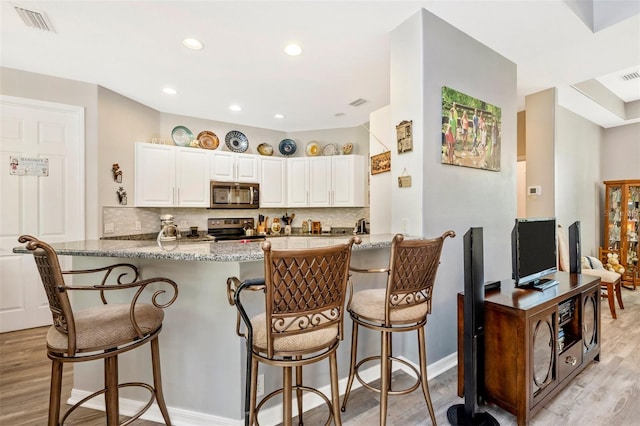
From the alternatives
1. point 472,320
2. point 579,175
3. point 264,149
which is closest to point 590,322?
point 472,320

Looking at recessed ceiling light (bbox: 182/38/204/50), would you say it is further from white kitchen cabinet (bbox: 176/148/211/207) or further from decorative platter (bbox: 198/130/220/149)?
decorative platter (bbox: 198/130/220/149)

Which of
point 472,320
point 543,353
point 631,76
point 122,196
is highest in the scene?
point 631,76

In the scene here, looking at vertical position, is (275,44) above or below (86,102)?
above

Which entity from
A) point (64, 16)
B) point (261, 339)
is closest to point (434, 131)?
point (261, 339)

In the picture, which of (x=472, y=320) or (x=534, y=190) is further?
(x=534, y=190)

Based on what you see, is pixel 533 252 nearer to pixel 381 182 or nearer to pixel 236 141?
pixel 381 182

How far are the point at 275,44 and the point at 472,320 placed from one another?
2.62 meters

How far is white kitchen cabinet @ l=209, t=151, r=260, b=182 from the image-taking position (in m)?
4.48

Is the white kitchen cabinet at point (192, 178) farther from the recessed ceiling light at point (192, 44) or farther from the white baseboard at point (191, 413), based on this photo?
the white baseboard at point (191, 413)

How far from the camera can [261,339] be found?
4.05 feet

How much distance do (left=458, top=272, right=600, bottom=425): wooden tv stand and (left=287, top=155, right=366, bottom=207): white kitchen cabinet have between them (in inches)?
117

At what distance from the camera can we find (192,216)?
464 cm

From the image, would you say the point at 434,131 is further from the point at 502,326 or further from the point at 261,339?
the point at 261,339

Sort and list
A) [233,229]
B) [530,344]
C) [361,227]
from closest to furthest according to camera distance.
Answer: [530,344] → [361,227] → [233,229]
